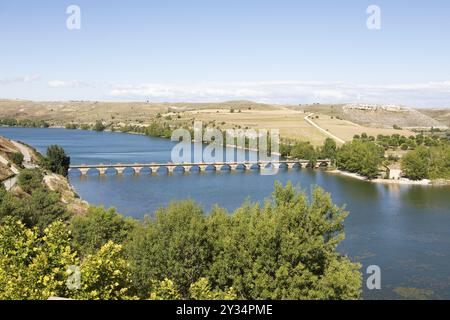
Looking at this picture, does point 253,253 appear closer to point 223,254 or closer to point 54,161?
point 223,254

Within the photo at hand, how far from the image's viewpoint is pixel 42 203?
102 ft

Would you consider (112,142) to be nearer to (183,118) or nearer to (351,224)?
(183,118)

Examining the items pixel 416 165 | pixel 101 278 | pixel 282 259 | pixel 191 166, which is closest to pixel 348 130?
pixel 416 165

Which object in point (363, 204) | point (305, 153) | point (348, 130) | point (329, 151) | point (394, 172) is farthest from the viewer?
point (348, 130)

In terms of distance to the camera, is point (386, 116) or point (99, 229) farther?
point (386, 116)

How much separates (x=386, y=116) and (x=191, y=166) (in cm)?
8639

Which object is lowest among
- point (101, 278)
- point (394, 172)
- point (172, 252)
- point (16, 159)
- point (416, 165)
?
point (394, 172)

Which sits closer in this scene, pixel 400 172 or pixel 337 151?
pixel 400 172

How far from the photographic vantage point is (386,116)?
491 ft

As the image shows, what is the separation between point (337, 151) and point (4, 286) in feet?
269

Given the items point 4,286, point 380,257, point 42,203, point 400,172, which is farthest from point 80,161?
point 4,286

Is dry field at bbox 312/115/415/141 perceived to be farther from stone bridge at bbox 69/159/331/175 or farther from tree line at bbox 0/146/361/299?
A: tree line at bbox 0/146/361/299

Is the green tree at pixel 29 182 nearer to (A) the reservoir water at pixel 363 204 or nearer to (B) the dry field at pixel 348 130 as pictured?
(A) the reservoir water at pixel 363 204
